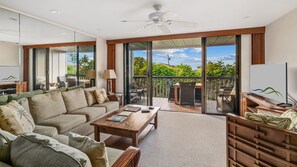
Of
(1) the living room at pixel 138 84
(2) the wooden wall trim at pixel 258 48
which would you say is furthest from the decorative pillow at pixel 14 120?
(2) the wooden wall trim at pixel 258 48

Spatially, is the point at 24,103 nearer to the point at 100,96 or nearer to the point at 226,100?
the point at 100,96

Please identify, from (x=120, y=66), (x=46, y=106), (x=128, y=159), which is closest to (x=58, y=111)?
(x=46, y=106)

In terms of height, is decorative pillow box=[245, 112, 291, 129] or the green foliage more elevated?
the green foliage

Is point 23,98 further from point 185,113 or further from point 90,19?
point 185,113

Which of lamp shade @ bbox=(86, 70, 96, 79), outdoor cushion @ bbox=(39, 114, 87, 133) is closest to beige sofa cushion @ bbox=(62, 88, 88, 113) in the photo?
outdoor cushion @ bbox=(39, 114, 87, 133)

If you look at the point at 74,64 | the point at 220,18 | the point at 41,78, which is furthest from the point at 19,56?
the point at 220,18

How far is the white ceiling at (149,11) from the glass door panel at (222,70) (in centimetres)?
61

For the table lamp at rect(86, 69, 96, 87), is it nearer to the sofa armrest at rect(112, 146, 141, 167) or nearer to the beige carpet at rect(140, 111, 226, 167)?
the beige carpet at rect(140, 111, 226, 167)

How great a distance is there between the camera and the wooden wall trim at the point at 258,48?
4.05 metres

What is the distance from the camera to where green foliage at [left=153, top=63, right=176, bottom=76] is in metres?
7.07

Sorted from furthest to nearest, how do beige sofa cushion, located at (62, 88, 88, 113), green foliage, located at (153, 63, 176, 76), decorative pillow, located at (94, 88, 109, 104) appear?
green foliage, located at (153, 63, 176, 76) < decorative pillow, located at (94, 88, 109, 104) < beige sofa cushion, located at (62, 88, 88, 113)

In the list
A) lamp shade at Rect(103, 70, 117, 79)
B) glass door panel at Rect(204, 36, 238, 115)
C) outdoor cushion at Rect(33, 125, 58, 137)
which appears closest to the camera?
outdoor cushion at Rect(33, 125, 58, 137)

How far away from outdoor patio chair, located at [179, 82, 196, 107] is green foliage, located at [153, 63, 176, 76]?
1.65 m

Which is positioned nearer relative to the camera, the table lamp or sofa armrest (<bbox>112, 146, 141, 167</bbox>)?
sofa armrest (<bbox>112, 146, 141, 167</bbox>)
